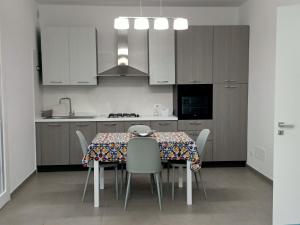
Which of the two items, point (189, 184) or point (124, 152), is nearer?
point (124, 152)

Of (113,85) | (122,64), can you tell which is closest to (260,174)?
(122,64)

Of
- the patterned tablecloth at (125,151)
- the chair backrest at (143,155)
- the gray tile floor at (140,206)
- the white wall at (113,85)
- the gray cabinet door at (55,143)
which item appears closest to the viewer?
the gray tile floor at (140,206)

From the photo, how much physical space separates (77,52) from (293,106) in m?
3.86

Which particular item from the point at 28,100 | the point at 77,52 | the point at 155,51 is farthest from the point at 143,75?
the point at 28,100

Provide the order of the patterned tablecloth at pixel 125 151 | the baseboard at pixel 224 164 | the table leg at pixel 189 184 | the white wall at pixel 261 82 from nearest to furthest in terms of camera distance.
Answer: the patterned tablecloth at pixel 125 151 → the table leg at pixel 189 184 → the white wall at pixel 261 82 → the baseboard at pixel 224 164

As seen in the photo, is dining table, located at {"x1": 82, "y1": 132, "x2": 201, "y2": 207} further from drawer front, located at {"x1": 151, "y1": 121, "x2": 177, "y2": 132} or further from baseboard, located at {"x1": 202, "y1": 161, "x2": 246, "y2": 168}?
baseboard, located at {"x1": 202, "y1": 161, "x2": 246, "y2": 168}

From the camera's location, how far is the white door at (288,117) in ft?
9.86

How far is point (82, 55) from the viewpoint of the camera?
5.74 meters

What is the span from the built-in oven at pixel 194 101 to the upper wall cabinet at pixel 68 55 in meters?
1.58

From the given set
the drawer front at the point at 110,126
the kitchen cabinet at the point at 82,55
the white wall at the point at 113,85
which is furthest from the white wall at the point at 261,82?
the kitchen cabinet at the point at 82,55

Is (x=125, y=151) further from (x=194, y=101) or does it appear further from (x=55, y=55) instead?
(x=55, y=55)

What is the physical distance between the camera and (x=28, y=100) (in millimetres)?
5137

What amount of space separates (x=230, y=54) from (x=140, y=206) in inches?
125

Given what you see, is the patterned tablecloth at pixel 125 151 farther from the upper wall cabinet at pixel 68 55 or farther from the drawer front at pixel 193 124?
the upper wall cabinet at pixel 68 55
